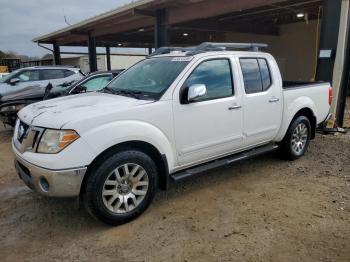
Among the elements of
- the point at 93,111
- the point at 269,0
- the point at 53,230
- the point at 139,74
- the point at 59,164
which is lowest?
the point at 53,230

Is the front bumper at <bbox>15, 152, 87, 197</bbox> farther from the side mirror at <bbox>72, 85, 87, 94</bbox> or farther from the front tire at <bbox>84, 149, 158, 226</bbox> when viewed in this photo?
the side mirror at <bbox>72, 85, 87, 94</bbox>

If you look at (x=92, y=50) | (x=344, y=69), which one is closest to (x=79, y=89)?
(x=344, y=69)

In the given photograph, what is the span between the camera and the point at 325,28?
7.31 m

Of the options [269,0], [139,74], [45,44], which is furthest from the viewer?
[45,44]

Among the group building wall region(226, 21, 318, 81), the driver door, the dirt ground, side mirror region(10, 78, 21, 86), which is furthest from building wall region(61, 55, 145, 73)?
the driver door

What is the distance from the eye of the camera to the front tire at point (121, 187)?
10.4ft

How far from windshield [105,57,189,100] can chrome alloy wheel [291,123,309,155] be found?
8.33ft

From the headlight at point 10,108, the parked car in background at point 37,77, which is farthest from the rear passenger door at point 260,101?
the parked car in background at point 37,77

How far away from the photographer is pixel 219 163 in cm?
421

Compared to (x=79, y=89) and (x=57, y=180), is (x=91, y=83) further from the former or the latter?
(x=57, y=180)

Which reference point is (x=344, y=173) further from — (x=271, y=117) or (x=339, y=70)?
(x=339, y=70)

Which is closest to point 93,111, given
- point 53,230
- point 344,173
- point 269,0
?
point 53,230

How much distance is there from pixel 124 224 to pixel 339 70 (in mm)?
6099

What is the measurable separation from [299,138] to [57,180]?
4142 mm
